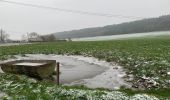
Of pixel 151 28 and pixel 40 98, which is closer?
pixel 40 98

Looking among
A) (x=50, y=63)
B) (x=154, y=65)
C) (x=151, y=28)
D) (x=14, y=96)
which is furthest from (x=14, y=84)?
(x=151, y=28)

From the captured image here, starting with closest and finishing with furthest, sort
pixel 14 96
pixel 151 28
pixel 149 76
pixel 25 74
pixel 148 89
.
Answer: pixel 14 96 → pixel 148 89 → pixel 149 76 → pixel 25 74 → pixel 151 28

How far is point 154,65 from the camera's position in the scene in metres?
21.9

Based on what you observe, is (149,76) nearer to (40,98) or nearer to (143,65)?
(143,65)

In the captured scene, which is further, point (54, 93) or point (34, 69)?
point (34, 69)

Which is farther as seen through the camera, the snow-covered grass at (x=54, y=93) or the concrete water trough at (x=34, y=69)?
the concrete water trough at (x=34, y=69)

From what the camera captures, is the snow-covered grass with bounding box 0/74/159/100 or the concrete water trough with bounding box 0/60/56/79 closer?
the snow-covered grass with bounding box 0/74/159/100

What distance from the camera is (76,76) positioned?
2134cm

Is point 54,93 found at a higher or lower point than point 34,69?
lower

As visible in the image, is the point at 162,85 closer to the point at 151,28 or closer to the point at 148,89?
the point at 148,89

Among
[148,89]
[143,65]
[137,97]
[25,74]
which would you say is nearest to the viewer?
[137,97]

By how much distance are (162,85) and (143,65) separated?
20.2 ft

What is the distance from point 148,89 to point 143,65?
6.72 meters

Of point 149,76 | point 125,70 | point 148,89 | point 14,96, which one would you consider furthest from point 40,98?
point 125,70
